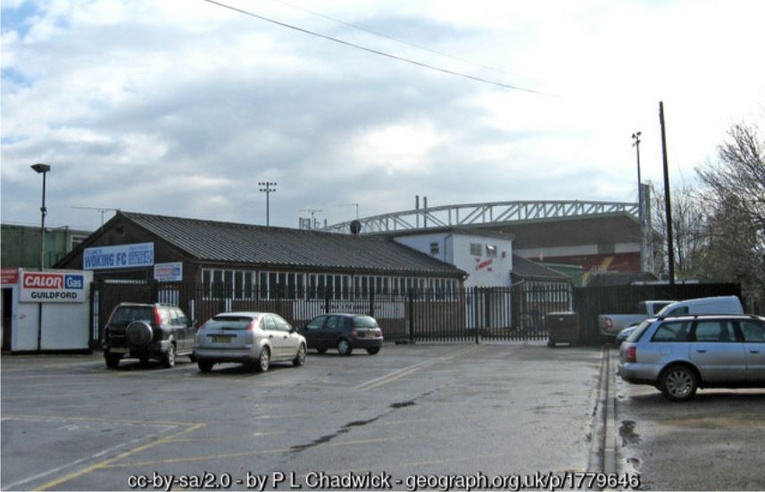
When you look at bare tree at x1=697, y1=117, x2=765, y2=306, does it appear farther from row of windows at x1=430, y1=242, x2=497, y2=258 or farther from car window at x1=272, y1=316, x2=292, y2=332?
row of windows at x1=430, y1=242, x2=497, y2=258

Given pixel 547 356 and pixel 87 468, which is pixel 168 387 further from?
pixel 547 356

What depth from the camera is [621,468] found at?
859cm

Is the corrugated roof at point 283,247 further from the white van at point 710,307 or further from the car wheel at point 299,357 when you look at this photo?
the white van at point 710,307

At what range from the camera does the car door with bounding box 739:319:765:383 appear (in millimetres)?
13836

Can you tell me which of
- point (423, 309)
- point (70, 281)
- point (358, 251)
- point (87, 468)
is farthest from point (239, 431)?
point (358, 251)

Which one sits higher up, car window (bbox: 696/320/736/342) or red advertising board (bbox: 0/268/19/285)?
red advertising board (bbox: 0/268/19/285)

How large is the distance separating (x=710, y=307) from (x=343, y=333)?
459 inches

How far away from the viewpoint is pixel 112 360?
2205 centimetres

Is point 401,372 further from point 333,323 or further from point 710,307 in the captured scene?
point 710,307

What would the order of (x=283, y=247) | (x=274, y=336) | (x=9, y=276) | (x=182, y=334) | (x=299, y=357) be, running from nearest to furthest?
(x=274, y=336)
(x=299, y=357)
(x=182, y=334)
(x=9, y=276)
(x=283, y=247)

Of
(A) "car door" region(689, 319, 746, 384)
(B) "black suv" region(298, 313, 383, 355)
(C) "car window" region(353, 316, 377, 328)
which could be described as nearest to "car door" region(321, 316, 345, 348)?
(B) "black suv" region(298, 313, 383, 355)

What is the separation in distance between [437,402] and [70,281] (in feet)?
60.9

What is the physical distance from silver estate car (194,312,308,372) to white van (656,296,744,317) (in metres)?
10.0

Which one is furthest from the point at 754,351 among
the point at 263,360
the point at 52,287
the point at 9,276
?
the point at 9,276
